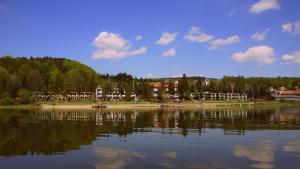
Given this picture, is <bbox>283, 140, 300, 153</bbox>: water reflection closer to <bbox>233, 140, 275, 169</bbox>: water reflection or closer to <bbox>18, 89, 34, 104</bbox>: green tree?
<bbox>233, 140, 275, 169</bbox>: water reflection

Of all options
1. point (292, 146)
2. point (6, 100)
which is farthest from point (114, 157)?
point (6, 100)

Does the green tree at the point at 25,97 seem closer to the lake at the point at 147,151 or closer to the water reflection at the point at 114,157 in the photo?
the lake at the point at 147,151

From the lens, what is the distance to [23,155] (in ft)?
113

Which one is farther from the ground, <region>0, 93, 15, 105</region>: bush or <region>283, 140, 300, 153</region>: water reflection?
<region>0, 93, 15, 105</region>: bush

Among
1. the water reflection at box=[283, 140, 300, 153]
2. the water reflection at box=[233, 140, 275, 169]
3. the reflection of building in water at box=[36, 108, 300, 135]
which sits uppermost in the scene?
the reflection of building in water at box=[36, 108, 300, 135]

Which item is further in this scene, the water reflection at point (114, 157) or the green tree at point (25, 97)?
the green tree at point (25, 97)

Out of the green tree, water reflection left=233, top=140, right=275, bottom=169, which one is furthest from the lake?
the green tree

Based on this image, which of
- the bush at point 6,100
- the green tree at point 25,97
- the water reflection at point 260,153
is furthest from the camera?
the green tree at point 25,97

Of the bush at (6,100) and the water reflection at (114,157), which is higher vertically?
the bush at (6,100)

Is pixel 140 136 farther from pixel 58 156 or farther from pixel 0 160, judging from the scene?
pixel 0 160

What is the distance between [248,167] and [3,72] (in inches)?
6470

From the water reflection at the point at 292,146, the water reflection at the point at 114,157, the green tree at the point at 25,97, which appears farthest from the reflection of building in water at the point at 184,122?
the green tree at the point at 25,97

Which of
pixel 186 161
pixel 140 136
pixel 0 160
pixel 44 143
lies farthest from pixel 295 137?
pixel 0 160

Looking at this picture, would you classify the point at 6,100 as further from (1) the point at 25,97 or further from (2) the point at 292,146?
(2) the point at 292,146
